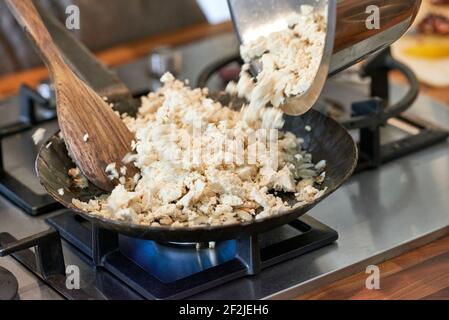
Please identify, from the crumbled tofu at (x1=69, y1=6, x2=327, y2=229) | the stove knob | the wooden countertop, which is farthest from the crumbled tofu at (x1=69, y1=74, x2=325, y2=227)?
the wooden countertop

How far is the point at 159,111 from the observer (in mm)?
1097

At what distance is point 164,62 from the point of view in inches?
63.4

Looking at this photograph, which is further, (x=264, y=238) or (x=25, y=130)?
(x=25, y=130)

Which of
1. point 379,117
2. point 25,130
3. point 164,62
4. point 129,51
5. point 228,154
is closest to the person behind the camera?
point 228,154

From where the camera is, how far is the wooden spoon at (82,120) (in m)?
1.04

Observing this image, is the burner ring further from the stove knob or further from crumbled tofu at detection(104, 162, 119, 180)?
the stove knob

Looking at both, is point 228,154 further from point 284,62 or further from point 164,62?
point 164,62

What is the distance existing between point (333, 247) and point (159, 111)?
0.91ft

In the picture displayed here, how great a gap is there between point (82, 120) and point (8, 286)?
222 mm

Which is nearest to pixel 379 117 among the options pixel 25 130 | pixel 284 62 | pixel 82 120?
pixel 284 62

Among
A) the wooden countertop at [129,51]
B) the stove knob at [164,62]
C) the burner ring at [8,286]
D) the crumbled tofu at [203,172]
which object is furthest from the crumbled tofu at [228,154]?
the wooden countertop at [129,51]

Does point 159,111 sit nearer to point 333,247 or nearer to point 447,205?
point 333,247

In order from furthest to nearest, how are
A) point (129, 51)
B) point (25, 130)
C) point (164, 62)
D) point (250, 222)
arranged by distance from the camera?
1. point (129, 51)
2. point (164, 62)
3. point (25, 130)
4. point (250, 222)
